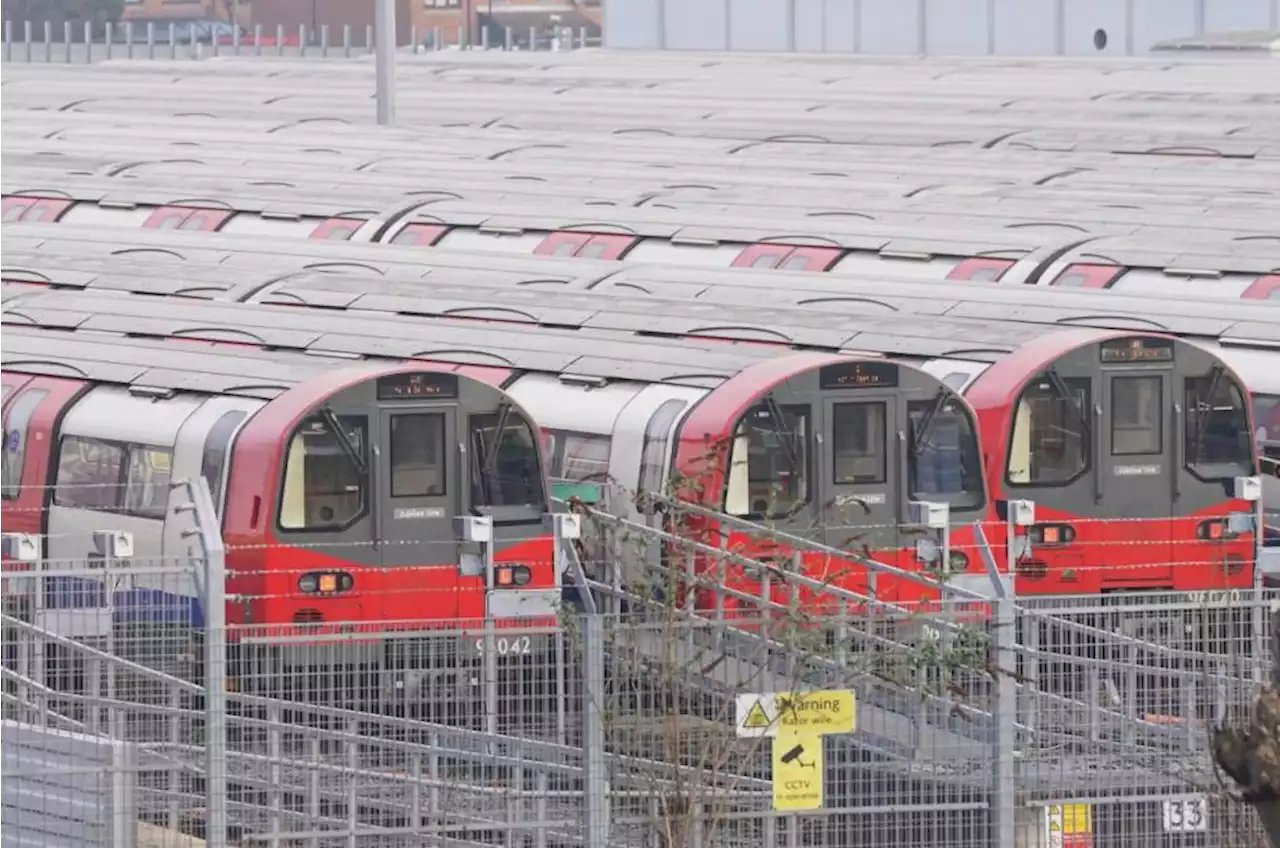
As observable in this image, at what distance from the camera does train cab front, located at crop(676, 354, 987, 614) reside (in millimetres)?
19031

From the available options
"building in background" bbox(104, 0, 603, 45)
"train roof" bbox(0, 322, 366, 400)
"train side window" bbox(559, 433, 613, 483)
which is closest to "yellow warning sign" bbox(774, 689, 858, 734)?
"train roof" bbox(0, 322, 366, 400)

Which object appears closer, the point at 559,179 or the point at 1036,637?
the point at 1036,637

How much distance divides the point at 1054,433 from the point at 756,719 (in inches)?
385

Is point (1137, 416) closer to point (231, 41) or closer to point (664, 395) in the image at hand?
point (664, 395)

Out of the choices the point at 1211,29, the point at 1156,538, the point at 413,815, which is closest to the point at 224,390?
the point at 1156,538

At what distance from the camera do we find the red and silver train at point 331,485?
709 inches

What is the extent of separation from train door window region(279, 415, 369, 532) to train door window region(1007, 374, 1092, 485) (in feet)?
16.2

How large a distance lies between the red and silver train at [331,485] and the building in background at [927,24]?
138 ft

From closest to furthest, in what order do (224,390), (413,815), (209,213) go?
(413,815)
(224,390)
(209,213)

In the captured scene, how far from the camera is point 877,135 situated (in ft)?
140

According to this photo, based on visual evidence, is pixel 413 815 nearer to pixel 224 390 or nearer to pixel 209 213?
pixel 224 390

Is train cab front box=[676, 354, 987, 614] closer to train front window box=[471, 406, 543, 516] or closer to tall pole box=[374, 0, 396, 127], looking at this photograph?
train front window box=[471, 406, 543, 516]

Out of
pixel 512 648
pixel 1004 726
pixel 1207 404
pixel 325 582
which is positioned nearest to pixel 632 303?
pixel 1207 404

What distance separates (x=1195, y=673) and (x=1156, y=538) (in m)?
8.81
